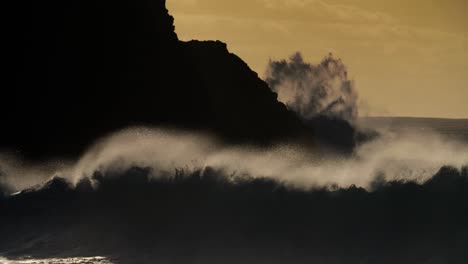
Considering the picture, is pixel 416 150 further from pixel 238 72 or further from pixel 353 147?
pixel 353 147

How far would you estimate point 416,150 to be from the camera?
2103 inches

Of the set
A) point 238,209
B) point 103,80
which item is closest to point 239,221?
point 238,209

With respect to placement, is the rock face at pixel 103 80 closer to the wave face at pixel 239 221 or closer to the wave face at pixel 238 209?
the wave face at pixel 238 209

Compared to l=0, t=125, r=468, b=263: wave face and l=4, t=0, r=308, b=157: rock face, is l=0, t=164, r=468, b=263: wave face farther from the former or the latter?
l=4, t=0, r=308, b=157: rock face

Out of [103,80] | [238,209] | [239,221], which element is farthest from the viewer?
[103,80]

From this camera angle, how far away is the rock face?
56656 millimetres

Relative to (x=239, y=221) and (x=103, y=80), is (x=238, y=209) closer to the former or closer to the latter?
(x=239, y=221)

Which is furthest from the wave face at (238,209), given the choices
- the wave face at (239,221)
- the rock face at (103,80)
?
the rock face at (103,80)

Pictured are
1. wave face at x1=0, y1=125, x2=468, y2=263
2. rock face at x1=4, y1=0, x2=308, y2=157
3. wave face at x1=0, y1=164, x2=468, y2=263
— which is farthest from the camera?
rock face at x1=4, y1=0, x2=308, y2=157

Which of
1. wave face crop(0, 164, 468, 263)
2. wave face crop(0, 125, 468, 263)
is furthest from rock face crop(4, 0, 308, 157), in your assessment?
wave face crop(0, 164, 468, 263)

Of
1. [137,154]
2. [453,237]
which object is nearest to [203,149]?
[137,154]

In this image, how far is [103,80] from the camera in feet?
189

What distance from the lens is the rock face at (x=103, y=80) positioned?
56.7 m

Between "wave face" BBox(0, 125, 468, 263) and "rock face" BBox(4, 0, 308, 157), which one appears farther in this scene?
"rock face" BBox(4, 0, 308, 157)
